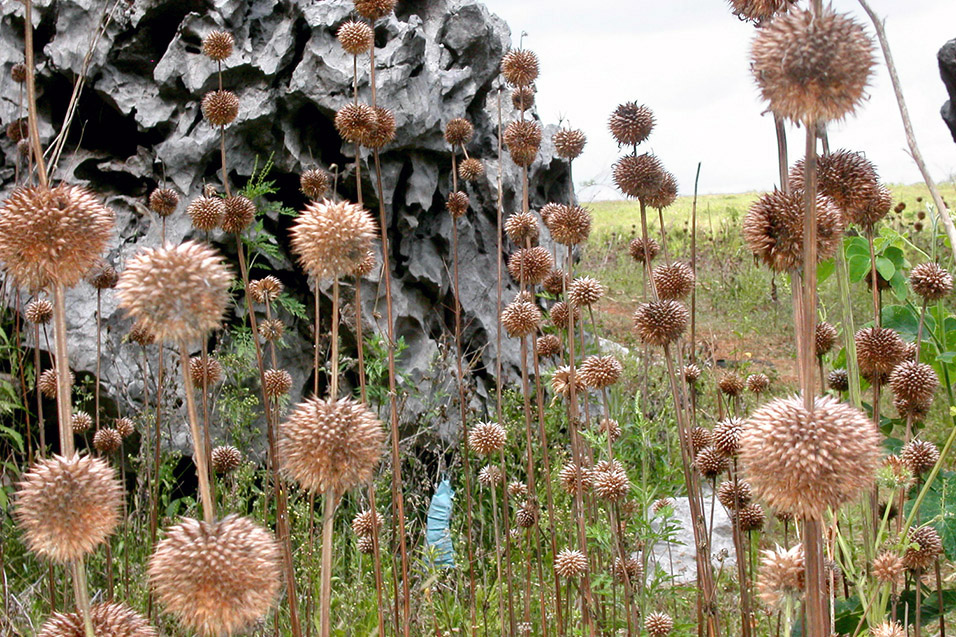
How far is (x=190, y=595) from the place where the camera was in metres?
1.06

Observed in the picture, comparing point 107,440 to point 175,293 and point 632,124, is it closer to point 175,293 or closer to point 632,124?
point 632,124

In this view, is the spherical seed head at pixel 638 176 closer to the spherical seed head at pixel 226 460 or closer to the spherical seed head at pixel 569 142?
the spherical seed head at pixel 569 142

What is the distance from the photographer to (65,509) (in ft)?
3.84

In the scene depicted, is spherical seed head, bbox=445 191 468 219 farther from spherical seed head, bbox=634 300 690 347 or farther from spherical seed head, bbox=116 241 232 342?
spherical seed head, bbox=116 241 232 342

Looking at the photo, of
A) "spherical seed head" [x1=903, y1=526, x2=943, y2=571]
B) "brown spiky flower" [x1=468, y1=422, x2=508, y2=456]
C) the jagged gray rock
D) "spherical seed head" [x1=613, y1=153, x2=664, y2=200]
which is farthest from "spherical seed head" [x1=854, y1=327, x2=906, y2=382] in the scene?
the jagged gray rock

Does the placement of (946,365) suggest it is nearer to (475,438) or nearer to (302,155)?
(475,438)

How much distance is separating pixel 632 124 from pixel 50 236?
153cm

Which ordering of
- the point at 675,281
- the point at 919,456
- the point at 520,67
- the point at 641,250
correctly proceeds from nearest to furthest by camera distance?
the point at 919,456
the point at 675,281
the point at 641,250
the point at 520,67

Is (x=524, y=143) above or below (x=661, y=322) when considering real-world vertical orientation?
above

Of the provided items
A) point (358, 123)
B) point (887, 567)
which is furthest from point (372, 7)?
point (887, 567)

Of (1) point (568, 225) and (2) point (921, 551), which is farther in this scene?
(1) point (568, 225)

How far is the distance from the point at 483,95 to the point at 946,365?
3392 millimetres

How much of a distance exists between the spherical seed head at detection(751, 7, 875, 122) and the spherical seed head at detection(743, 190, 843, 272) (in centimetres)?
23

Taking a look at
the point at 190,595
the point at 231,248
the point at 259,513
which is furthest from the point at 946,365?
the point at 231,248
